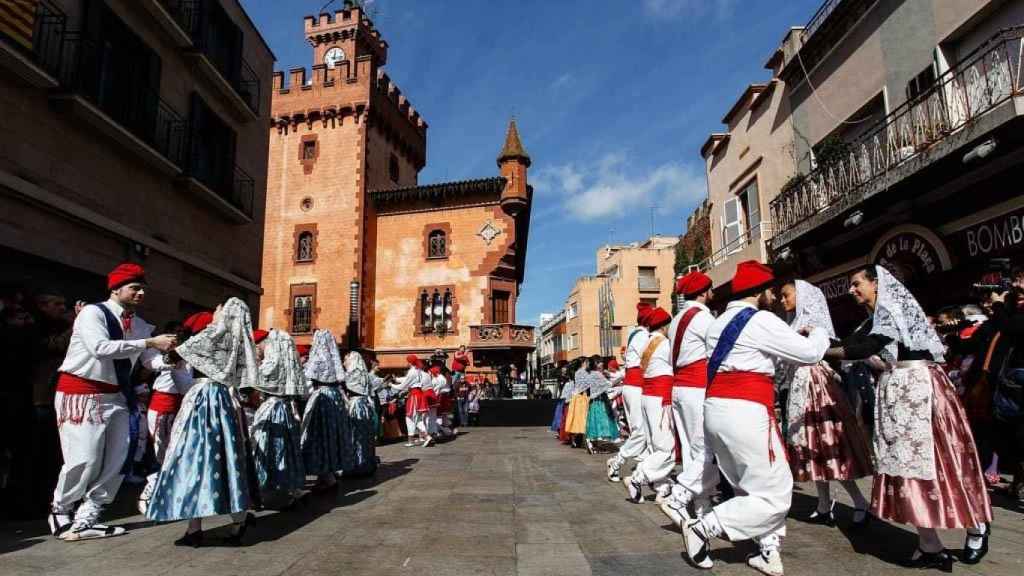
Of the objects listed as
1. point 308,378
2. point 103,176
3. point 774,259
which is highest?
point 103,176

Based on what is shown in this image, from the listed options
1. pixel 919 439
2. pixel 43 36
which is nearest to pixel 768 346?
pixel 919 439

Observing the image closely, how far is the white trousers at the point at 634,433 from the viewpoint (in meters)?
7.62

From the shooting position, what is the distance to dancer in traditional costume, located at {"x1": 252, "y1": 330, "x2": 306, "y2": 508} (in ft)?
18.8

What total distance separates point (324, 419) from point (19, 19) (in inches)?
297

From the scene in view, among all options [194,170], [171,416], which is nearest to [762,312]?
[171,416]

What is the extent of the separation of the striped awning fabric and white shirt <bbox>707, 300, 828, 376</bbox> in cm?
1055

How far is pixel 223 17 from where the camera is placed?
595 inches

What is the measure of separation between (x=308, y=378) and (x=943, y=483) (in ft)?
20.2

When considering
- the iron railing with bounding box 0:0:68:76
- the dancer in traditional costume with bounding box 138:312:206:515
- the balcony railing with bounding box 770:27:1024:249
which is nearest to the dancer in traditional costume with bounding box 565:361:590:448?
the balcony railing with bounding box 770:27:1024:249

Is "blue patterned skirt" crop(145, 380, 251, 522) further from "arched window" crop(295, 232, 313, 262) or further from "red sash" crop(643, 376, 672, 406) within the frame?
"arched window" crop(295, 232, 313, 262)

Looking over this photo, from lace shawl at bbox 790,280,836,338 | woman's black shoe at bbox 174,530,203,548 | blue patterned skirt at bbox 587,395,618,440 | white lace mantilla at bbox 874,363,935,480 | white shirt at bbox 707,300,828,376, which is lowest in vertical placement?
woman's black shoe at bbox 174,530,203,548

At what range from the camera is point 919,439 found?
3.76m

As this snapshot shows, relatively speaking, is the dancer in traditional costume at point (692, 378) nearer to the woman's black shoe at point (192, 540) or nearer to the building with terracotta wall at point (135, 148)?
the woman's black shoe at point (192, 540)

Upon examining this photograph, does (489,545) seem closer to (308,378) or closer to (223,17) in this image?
(308,378)
